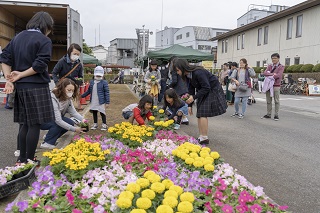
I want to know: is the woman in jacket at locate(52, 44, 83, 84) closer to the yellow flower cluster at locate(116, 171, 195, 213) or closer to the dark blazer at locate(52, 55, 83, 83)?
the dark blazer at locate(52, 55, 83, 83)

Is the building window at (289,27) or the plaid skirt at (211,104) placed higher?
the building window at (289,27)

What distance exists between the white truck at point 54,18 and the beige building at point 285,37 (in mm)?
16916

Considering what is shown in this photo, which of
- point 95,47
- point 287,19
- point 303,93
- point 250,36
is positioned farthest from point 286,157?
point 95,47

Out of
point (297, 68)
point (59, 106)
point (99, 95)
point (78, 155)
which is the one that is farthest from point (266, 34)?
point (78, 155)

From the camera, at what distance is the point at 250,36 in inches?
1156

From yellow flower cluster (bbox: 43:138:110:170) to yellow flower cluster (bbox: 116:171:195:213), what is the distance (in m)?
0.79

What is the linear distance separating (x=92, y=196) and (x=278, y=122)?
7054 mm

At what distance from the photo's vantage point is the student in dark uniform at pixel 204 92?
16.9ft

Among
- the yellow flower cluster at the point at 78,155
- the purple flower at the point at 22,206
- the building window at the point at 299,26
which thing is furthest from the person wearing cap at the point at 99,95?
the building window at the point at 299,26

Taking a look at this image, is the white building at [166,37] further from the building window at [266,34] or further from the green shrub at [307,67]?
the green shrub at [307,67]

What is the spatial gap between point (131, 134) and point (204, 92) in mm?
1561

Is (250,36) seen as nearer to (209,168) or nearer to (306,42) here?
(306,42)

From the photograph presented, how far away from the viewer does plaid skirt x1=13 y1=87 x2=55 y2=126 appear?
3383 millimetres

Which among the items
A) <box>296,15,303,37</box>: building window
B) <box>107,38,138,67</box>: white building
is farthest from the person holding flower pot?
<box>107,38,138,67</box>: white building
